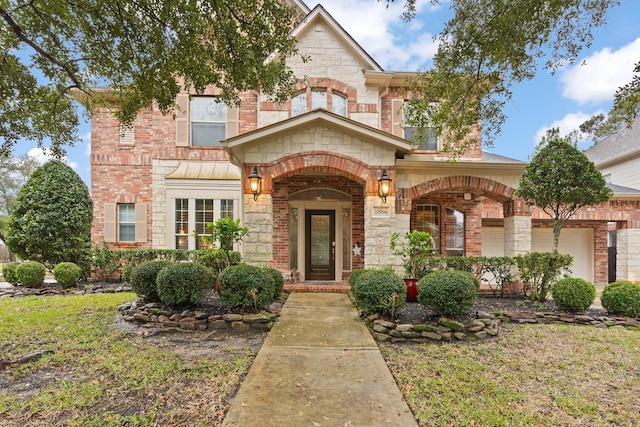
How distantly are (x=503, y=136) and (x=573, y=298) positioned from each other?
11.2 feet

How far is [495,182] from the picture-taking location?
26.2 feet

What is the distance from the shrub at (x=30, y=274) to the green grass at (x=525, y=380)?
31.6 ft

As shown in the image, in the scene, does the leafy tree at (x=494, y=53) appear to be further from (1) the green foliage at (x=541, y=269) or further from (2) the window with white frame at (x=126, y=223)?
(2) the window with white frame at (x=126, y=223)

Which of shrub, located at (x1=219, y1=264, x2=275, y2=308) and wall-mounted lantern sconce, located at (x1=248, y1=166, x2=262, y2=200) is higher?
wall-mounted lantern sconce, located at (x1=248, y1=166, x2=262, y2=200)

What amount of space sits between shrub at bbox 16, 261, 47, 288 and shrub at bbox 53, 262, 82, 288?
51cm

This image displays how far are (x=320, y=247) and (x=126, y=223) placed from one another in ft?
22.0

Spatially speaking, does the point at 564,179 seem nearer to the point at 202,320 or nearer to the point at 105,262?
the point at 202,320

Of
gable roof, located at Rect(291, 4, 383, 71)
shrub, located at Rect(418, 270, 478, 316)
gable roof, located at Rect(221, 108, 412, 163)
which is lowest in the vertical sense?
shrub, located at Rect(418, 270, 478, 316)

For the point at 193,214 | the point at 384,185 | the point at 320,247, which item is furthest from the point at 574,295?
the point at 193,214

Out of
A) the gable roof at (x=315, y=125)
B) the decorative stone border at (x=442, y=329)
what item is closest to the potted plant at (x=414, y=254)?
the decorative stone border at (x=442, y=329)

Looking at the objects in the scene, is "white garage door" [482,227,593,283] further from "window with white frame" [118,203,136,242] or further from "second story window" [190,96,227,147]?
"window with white frame" [118,203,136,242]

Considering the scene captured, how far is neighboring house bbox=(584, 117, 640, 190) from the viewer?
41.5 ft

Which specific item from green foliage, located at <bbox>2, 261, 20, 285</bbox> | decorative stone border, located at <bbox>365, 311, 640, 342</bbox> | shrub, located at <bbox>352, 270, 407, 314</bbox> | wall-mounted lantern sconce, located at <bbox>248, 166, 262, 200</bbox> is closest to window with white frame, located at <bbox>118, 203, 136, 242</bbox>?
green foliage, located at <bbox>2, 261, 20, 285</bbox>

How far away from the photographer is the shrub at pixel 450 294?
4.94 meters
